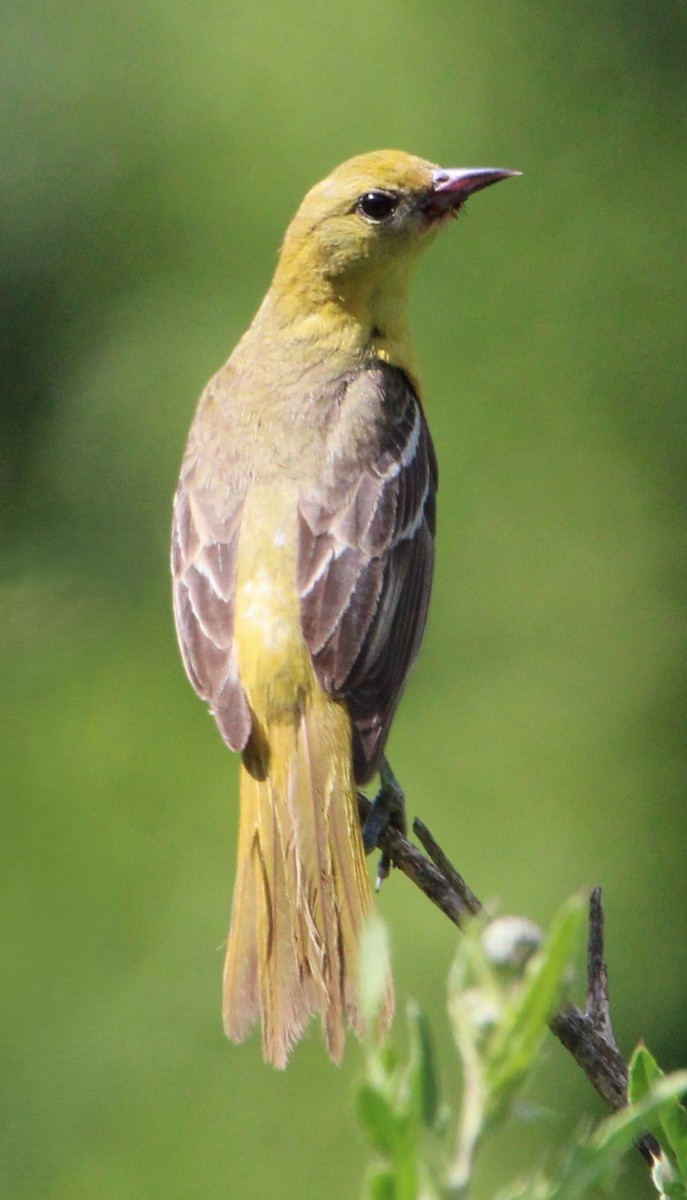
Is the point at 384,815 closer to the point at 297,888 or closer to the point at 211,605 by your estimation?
the point at 297,888

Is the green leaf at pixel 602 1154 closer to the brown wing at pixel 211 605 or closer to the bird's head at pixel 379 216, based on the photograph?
the brown wing at pixel 211 605

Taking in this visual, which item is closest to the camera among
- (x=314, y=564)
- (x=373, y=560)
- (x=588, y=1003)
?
(x=588, y=1003)

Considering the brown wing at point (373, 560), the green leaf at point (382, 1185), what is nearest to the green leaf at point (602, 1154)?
the green leaf at point (382, 1185)

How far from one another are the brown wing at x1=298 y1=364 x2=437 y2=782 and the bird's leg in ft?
0.41

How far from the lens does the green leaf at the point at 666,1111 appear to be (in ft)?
5.08

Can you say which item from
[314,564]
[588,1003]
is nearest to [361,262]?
[314,564]

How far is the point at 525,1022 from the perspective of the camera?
1124mm

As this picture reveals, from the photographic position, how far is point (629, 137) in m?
9.07

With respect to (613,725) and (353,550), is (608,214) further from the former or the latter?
(353,550)

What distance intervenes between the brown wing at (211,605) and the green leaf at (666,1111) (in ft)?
6.86

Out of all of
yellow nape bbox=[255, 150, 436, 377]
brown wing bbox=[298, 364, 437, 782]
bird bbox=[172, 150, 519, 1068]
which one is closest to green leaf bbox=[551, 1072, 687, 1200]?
bird bbox=[172, 150, 519, 1068]

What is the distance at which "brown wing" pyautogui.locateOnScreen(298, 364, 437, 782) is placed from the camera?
12.6ft

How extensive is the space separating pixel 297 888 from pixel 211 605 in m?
0.91

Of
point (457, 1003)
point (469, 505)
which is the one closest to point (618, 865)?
point (469, 505)
